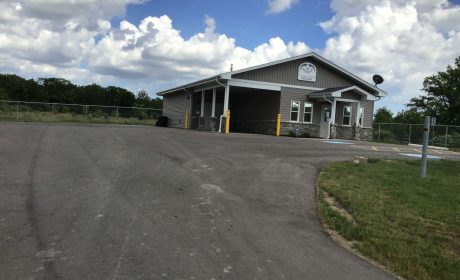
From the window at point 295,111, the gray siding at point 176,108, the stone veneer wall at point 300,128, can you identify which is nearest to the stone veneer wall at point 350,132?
the stone veneer wall at point 300,128

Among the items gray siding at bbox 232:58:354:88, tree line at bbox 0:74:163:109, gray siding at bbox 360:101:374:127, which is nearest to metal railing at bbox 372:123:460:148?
gray siding at bbox 360:101:374:127

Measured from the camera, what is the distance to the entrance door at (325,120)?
Result: 29.1 metres

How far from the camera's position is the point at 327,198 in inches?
346

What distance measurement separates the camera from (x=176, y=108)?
4125 cm

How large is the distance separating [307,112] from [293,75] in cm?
254

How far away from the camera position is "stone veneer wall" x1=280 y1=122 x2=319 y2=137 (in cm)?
2830

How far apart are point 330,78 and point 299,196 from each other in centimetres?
2245

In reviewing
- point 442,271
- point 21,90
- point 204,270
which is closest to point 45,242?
point 204,270

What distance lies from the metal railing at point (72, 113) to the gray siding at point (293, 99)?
736 inches

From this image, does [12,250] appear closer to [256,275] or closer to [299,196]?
[256,275]

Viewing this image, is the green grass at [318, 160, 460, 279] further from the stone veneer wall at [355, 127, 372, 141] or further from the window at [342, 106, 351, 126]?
the window at [342, 106, 351, 126]

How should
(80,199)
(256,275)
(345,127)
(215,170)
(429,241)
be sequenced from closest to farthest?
(256,275) < (429,241) < (80,199) < (215,170) < (345,127)

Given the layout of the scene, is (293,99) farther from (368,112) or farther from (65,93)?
(65,93)

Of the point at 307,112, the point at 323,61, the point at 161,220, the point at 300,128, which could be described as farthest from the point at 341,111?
the point at 161,220
